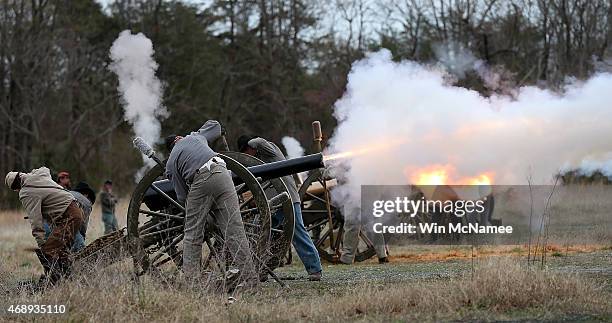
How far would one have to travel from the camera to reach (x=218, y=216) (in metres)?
10.5

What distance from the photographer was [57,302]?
9.15 metres

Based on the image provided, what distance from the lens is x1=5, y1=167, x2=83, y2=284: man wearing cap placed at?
39.5 ft

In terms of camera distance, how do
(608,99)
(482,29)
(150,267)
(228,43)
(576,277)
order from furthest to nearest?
(228,43) → (482,29) → (608,99) → (150,267) → (576,277)

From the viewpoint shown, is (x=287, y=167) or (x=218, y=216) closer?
(x=218, y=216)

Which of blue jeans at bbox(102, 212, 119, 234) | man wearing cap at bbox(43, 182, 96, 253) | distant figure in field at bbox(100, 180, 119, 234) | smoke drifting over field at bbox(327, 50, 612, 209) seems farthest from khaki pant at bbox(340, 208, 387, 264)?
distant figure in field at bbox(100, 180, 119, 234)

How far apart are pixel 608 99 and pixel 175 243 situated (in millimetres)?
7791

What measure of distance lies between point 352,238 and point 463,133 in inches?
99.2

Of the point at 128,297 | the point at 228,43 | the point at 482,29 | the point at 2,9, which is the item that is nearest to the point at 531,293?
the point at 128,297

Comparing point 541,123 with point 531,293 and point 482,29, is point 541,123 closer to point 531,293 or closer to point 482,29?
point 531,293

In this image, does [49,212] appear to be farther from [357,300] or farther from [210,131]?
[357,300]

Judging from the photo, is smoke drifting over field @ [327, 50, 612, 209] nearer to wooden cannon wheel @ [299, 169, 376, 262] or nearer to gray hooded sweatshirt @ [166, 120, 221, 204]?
wooden cannon wheel @ [299, 169, 376, 262]

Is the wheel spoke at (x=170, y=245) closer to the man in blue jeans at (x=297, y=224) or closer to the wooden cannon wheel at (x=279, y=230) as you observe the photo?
the wooden cannon wheel at (x=279, y=230)

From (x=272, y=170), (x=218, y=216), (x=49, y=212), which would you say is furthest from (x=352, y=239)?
(x=218, y=216)

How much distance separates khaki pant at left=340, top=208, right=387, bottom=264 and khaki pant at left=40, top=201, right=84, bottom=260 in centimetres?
429
